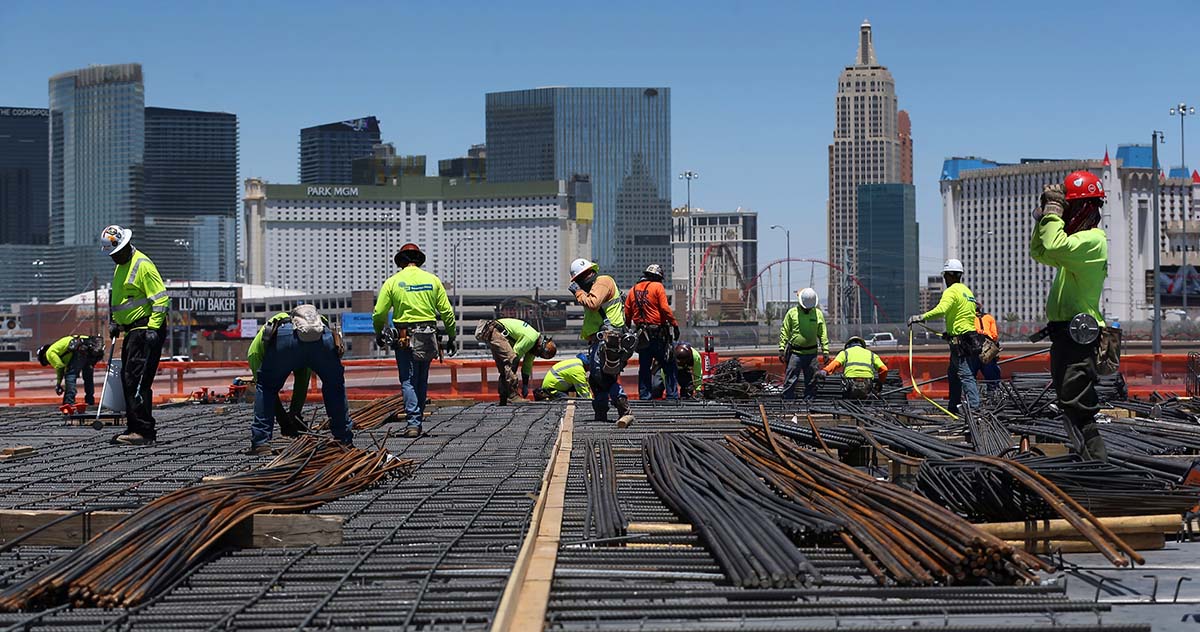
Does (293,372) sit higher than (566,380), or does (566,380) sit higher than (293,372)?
(293,372)

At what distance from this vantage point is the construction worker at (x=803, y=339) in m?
15.8

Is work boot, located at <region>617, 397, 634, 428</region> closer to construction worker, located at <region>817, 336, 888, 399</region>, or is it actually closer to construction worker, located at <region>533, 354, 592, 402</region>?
construction worker, located at <region>817, 336, 888, 399</region>

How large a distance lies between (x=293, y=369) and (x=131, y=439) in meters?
2.02

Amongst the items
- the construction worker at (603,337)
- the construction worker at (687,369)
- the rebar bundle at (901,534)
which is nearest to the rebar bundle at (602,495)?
the rebar bundle at (901,534)

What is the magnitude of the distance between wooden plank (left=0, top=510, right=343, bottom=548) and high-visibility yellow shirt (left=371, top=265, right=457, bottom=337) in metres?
5.75

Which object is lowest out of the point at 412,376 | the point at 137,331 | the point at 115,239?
the point at 412,376

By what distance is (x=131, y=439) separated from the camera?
10.7 meters

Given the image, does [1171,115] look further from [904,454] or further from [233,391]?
[904,454]

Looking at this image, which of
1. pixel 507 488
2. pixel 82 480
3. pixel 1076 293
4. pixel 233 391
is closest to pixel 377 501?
pixel 507 488

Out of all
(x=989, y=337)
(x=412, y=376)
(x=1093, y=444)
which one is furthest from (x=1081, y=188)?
(x=989, y=337)

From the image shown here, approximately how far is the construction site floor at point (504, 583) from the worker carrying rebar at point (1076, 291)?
1.29 metres

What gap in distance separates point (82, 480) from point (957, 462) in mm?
4876

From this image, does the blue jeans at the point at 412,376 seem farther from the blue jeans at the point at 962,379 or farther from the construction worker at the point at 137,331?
the blue jeans at the point at 962,379

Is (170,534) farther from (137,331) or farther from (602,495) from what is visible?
(137,331)
